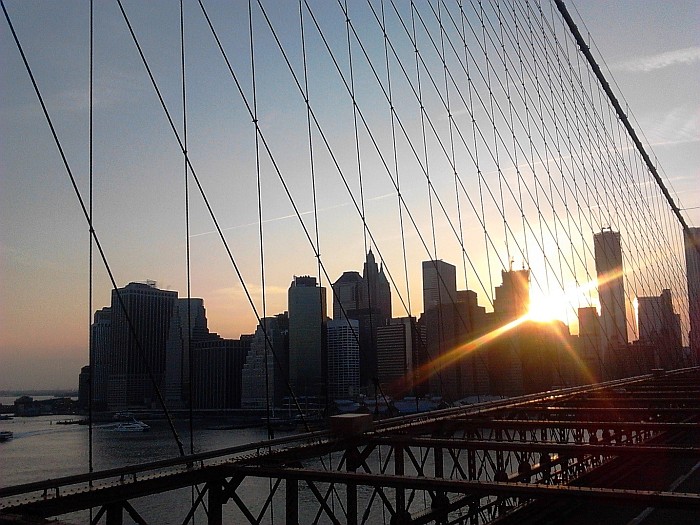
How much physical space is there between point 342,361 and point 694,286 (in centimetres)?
5318

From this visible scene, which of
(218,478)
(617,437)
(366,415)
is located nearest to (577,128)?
(617,437)

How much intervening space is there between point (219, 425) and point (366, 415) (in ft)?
132

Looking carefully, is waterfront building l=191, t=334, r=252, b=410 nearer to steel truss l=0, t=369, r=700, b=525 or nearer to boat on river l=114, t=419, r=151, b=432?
boat on river l=114, t=419, r=151, b=432

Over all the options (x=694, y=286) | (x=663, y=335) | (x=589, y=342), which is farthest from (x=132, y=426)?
(x=694, y=286)

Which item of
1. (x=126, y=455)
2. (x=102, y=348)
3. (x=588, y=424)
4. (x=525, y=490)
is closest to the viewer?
(x=525, y=490)

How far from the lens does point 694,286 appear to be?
71.9 metres

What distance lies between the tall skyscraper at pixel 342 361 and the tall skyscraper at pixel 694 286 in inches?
1379

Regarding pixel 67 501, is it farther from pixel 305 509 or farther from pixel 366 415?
pixel 305 509

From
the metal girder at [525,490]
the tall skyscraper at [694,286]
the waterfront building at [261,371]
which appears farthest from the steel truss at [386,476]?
the tall skyscraper at [694,286]

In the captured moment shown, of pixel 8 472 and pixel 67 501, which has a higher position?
pixel 67 501

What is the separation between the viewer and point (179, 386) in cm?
3256

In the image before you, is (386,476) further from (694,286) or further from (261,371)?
(694,286)

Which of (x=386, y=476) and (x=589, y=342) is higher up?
(x=589, y=342)

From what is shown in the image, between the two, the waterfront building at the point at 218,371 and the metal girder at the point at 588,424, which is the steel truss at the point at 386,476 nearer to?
the metal girder at the point at 588,424
